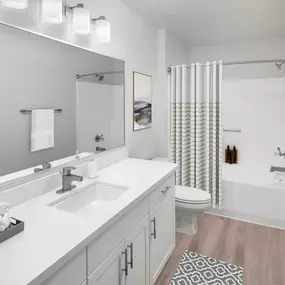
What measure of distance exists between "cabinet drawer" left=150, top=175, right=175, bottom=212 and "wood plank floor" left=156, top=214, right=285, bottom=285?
64 cm

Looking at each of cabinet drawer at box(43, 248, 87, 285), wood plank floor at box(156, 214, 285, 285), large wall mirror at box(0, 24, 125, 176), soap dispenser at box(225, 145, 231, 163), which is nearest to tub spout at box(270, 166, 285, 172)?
soap dispenser at box(225, 145, 231, 163)

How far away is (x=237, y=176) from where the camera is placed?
342 cm

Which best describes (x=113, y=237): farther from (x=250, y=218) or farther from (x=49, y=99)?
(x=250, y=218)

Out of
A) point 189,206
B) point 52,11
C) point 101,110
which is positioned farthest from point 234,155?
point 52,11

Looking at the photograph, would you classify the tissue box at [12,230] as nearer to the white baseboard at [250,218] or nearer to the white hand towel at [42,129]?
the white hand towel at [42,129]

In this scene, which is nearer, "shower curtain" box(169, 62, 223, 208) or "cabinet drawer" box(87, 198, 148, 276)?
"cabinet drawer" box(87, 198, 148, 276)

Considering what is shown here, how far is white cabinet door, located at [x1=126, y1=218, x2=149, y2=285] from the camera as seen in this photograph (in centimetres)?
143

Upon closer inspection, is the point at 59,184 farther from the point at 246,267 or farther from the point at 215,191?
the point at 215,191

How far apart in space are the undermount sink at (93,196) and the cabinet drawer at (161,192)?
9.5 inches

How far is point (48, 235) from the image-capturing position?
101 cm

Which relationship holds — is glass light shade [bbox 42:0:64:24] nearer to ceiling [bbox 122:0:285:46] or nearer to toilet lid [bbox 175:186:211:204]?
ceiling [bbox 122:0:285:46]

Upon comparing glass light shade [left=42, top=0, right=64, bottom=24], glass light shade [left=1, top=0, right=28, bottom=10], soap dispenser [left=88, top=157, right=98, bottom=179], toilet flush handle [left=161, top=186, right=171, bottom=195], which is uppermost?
glass light shade [left=42, top=0, right=64, bottom=24]

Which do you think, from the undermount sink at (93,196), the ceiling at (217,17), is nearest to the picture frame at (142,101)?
the ceiling at (217,17)

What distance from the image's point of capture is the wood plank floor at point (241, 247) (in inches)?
79.8
